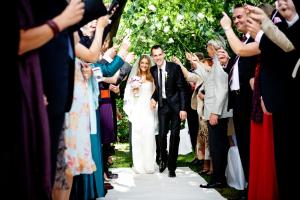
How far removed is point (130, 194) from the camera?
626 cm

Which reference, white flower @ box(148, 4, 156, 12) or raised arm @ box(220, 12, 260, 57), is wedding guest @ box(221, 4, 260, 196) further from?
white flower @ box(148, 4, 156, 12)

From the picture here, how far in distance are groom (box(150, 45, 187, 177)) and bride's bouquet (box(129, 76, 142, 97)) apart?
1.29ft

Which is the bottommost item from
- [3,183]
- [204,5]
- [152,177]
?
[152,177]

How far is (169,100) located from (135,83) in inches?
37.3

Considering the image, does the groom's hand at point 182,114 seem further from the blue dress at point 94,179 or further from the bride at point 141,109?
the blue dress at point 94,179

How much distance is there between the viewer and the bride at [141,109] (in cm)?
874

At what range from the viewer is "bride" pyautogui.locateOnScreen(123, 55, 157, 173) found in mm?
8742

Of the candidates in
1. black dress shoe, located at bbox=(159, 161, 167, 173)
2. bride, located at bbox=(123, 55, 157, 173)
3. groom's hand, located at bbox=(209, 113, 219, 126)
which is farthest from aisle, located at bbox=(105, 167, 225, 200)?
groom's hand, located at bbox=(209, 113, 219, 126)

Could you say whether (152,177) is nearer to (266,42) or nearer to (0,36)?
(266,42)

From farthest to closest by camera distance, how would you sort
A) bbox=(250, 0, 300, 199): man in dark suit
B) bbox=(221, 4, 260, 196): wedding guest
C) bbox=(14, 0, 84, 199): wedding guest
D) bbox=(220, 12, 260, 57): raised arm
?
bbox=(221, 4, 260, 196): wedding guest < bbox=(220, 12, 260, 57): raised arm < bbox=(250, 0, 300, 199): man in dark suit < bbox=(14, 0, 84, 199): wedding guest

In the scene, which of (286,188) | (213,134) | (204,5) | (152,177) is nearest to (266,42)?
(286,188)

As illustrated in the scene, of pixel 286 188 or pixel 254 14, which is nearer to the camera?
pixel 254 14

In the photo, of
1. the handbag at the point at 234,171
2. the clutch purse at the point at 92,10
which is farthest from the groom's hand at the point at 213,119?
the clutch purse at the point at 92,10

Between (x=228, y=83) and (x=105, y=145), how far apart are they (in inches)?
86.9
